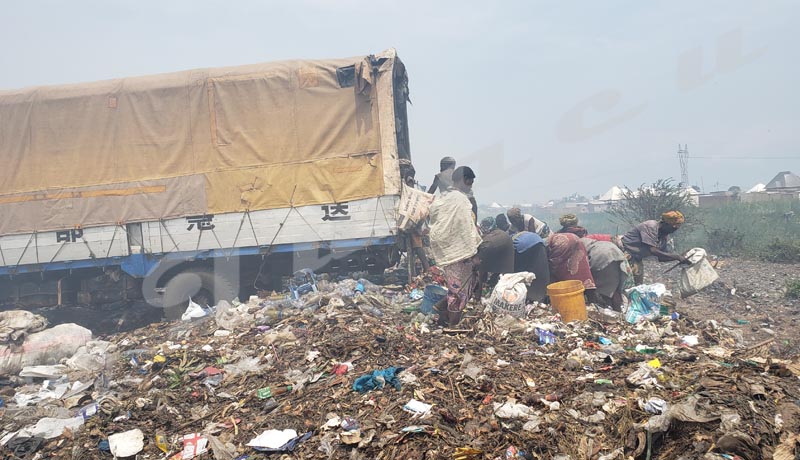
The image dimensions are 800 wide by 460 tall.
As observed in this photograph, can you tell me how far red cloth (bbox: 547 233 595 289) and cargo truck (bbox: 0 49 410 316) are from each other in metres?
2.56

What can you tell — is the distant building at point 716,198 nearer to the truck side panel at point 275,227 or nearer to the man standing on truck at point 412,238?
the man standing on truck at point 412,238

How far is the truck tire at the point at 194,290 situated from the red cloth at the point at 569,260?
17.2 feet

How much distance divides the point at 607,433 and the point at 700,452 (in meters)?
0.55

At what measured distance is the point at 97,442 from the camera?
12.9 ft

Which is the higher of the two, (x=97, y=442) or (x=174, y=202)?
(x=174, y=202)

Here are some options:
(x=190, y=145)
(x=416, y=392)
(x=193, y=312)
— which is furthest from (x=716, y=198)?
(x=416, y=392)

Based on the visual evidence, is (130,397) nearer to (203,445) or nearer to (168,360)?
(168,360)

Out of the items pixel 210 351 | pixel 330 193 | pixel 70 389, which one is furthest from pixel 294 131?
pixel 70 389

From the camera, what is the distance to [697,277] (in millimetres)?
6527

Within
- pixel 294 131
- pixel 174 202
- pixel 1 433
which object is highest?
pixel 294 131

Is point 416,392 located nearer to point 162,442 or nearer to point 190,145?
point 162,442

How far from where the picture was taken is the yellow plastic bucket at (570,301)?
6.05 meters

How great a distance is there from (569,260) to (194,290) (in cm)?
602

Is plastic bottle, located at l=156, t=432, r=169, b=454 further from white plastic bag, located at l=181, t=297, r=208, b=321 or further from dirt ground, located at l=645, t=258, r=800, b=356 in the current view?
dirt ground, located at l=645, t=258, r=800, b=356
